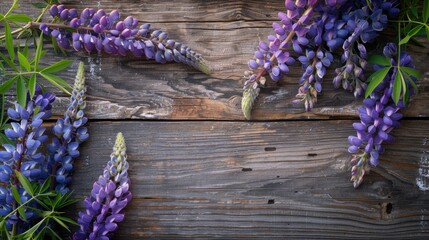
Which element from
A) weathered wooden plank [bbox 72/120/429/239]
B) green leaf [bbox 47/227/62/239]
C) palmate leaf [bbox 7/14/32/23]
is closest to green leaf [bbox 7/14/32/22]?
palmate leaf [bbox 7/14/32/23]

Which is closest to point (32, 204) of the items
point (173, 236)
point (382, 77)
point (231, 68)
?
point (173, 236)

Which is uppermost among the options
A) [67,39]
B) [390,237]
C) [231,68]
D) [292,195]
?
[67,39]

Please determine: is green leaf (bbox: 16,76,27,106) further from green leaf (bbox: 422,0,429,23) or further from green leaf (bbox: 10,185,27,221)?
green leaf (bbox: 422,0,429,23)

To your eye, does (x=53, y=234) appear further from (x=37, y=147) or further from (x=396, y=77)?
(x=396, y=77)

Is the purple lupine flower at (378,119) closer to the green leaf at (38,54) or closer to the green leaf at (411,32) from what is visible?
the green leaf at (411,32)

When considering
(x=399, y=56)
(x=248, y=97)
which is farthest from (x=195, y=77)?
(x=399, y=56)

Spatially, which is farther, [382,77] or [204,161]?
[204,161]

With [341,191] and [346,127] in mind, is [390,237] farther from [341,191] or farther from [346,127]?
[346,127]
